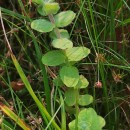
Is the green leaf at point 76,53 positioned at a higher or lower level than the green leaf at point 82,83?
higher

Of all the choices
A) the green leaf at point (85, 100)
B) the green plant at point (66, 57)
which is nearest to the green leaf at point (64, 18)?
the green plant at point (66, 57)

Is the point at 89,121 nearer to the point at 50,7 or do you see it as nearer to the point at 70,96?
the point at 70,96

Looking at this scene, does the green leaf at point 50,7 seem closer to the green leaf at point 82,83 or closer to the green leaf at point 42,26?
the green leaf at point 42,26

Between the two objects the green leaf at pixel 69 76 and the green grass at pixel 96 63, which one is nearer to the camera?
the green leaf at pixel 69 76

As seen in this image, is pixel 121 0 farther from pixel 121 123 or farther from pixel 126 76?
pixel 121 123

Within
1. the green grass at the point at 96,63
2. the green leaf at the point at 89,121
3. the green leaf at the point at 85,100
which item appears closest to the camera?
the green leaf at the point at 89,121

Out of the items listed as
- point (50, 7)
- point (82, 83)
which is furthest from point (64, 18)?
point (82, 83)

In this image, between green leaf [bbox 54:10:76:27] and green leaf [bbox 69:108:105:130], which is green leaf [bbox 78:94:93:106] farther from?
green leaf [bbox 54:10:76:27]

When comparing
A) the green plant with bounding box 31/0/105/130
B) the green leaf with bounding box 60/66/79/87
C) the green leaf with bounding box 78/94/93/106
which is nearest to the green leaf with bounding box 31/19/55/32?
the green plant with bounding box 31/0/105/130
